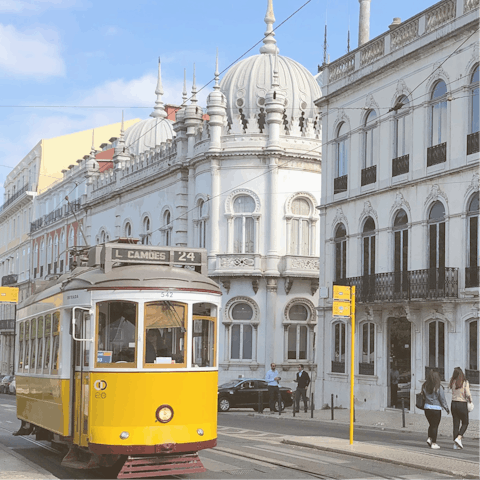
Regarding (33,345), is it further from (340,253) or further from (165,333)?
(340,253)

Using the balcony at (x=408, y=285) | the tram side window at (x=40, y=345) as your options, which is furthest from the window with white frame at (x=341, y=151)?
the tram side window at (x=40, y=345)

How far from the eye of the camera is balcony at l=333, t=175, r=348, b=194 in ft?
103

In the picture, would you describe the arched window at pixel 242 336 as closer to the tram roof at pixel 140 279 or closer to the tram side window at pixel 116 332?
the tram roof at pixel 140 279

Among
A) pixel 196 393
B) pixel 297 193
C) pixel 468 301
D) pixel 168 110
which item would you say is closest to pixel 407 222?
pixel 468 301

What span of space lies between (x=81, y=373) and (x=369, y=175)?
1950cm

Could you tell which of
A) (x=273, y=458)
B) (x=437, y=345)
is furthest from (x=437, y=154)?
(x=273, y=458)

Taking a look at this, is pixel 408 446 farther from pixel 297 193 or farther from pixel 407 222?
pixel 297 193

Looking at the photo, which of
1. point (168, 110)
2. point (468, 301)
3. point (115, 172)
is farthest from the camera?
point (168, 110)

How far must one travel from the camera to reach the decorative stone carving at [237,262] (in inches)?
1495

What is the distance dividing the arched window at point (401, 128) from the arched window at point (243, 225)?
1134cm

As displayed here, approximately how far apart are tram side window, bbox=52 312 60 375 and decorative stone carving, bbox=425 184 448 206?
15.6 meters

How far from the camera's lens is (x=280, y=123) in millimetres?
38750

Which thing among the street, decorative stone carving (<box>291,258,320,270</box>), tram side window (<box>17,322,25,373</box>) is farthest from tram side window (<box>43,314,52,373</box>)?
decorative stone carving (<box>291,258,320,270</box>)

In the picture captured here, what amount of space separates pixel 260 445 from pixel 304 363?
22.1m
